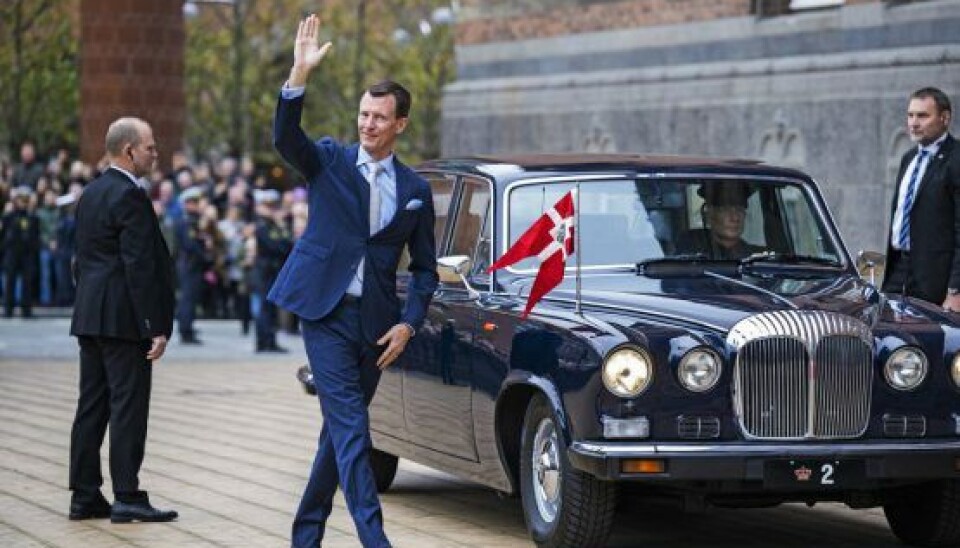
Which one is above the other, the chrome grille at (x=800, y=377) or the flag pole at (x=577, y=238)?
the flag pole at (x=577, y=238)

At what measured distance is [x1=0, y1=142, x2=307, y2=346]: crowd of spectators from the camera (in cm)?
2828

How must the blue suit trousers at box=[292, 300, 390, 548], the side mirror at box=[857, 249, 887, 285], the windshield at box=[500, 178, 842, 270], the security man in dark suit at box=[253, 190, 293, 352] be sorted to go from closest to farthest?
the blue suit trousers at box=[292, 300, 390, 548], the windshield at box=[500, 178, 842, 270], the side mirror at box=[857, 249, 887, 285], the security man in dark suit at box=[253, 190, 293, 352]

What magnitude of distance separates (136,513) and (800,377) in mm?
3227

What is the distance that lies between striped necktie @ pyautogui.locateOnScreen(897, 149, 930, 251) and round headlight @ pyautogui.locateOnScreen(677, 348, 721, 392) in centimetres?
364

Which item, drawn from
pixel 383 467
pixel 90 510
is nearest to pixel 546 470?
pixel 90 510

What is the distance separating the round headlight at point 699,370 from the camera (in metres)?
9.60

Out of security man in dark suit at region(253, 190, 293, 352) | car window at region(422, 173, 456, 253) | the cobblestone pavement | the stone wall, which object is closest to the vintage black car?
car window at region(422, 173, 456, 253)

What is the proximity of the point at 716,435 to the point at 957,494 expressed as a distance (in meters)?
1.31

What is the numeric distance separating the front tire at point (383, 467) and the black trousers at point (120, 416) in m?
1.56

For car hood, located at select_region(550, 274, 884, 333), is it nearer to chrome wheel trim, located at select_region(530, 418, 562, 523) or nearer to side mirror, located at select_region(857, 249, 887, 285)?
side mirror, located at select_region(857, 249, 887, 285)

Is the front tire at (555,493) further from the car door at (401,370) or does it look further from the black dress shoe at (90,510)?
the black dress shoe at (90,510)

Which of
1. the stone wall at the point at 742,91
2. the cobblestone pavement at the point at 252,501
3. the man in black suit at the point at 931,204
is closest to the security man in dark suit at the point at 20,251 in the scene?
the stone wall at the point at 742,91

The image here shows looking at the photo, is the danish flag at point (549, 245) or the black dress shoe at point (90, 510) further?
the black dress shoe at point (90, 510)

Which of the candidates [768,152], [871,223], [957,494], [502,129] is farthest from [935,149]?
[502,129]
